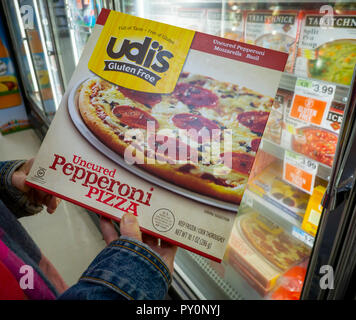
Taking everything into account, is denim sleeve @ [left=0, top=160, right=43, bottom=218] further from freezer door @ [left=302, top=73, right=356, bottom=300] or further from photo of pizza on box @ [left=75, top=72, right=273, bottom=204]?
freezer door @ [left=302, top=73, right=356, bottom=300]

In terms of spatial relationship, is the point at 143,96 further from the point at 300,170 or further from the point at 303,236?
the point at 303,236

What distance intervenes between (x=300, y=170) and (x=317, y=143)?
0.39ft

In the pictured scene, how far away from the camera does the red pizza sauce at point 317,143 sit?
973mm

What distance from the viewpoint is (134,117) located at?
2.42 ft

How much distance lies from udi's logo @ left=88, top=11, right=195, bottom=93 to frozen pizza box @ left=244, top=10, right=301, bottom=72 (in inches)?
16.8

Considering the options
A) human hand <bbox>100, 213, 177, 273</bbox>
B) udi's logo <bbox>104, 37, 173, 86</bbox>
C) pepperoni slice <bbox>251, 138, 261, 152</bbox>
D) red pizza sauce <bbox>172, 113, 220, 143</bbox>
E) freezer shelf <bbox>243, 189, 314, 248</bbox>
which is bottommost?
freezer shelf <bbox>243, 189, 314, 248</bbox>

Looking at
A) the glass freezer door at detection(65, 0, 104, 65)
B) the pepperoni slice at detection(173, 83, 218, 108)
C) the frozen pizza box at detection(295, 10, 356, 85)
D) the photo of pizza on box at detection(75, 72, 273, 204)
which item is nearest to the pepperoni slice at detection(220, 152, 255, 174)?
the photo of pizza on box at detection(75, 72, 273, 204)

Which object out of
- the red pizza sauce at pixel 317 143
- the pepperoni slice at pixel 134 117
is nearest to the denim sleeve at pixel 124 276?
the pepperoni slice at pixel 134 117

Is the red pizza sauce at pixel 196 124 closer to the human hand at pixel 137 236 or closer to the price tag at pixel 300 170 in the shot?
the human hand at pixel 137 236

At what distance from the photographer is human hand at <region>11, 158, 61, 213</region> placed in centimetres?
91

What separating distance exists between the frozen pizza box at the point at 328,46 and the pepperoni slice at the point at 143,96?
58 cm

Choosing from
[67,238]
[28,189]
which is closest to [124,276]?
[28,189]

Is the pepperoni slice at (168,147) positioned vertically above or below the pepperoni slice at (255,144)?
below

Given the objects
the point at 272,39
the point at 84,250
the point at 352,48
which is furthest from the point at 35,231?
the point at 352,48
